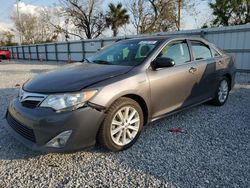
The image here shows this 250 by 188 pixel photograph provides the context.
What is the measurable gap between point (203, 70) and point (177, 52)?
2.32 ft

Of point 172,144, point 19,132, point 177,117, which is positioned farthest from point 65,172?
point 177,117

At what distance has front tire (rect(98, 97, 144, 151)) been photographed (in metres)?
3.00

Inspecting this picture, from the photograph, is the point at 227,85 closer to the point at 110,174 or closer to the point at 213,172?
the point at 213,172

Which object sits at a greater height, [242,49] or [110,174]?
[242,49]

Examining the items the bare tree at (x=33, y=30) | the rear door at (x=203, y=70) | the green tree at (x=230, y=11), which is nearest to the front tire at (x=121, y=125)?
the rear door at (x=203, y=70)

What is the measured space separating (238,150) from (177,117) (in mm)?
1425

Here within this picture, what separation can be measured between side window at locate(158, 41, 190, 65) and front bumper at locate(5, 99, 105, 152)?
62.7 inches

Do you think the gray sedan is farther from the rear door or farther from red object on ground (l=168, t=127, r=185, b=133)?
red object on ground (l=168, t=127, r=185, b=133)

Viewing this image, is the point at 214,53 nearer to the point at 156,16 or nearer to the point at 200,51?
the point at 200,51

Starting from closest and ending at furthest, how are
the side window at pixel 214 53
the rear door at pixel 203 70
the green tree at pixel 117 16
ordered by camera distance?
1. the rear door at pixel 203 70
2. the side window at pixel 214 53
3. the green tree at pixel 117 16

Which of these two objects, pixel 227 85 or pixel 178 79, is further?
pixel 227 85

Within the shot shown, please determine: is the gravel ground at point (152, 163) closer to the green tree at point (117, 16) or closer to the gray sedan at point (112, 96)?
the gray sedan at point (112, 96)

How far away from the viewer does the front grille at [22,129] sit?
2.84 metres

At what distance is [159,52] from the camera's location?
3695 mm
